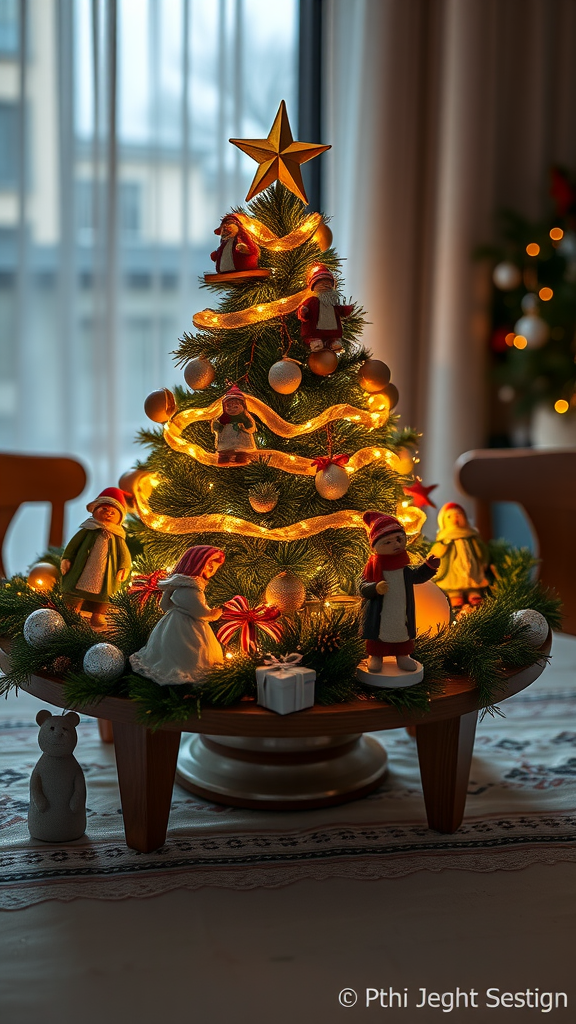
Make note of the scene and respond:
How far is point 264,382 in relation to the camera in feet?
4.07

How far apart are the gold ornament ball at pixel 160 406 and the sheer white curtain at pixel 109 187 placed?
4.51 ft

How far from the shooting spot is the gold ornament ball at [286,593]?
3.78 ft

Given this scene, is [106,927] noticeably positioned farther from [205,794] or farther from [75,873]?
[205,794]

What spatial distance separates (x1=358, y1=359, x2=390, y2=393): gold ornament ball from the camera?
123 centimetres

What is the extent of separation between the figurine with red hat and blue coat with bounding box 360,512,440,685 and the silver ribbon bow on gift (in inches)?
3.2

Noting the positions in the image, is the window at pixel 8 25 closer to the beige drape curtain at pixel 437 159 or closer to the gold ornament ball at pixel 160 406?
the beige drape curtain at pixel 437 159

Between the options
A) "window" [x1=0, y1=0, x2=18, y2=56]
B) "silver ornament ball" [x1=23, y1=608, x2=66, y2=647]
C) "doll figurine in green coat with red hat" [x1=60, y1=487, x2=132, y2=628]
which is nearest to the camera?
"silver ornament ball" [x1=23, y1=608, x2=66, y2=647]

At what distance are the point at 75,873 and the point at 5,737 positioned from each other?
40 cm

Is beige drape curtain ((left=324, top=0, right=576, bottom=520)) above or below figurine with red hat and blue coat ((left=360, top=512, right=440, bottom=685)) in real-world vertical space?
above

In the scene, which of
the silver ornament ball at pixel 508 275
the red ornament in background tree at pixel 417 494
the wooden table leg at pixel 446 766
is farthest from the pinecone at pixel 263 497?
the silver ornament ball at pixel 508 275

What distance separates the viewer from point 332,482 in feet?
3.82

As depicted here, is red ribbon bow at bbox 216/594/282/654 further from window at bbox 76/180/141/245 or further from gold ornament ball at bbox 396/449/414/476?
window at bbox 76/180/141/245

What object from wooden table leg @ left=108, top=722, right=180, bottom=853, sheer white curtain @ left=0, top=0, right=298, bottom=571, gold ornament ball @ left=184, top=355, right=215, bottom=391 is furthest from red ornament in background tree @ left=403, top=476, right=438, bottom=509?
sheer white curtain @ left=0, top=0, right=298, bottom=571

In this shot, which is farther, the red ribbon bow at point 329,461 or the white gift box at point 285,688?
the red ribbon bow at point 329,461
